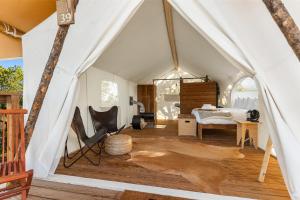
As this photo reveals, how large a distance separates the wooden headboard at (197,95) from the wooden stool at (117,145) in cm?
413

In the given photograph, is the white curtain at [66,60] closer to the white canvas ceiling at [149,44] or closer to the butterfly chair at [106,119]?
the white canvas ceiling at [149,44]

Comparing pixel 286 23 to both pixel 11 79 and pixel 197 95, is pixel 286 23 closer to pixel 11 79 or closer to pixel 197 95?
pixel 11 79

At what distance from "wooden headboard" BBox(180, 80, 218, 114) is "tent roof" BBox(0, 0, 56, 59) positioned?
4.90 metres

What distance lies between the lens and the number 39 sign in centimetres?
189

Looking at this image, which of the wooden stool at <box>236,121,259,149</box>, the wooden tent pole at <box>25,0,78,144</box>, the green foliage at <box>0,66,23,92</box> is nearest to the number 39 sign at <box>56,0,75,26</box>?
the wooden tent pole at <box>25,0,78,144</box>

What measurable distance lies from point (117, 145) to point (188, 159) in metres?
1.26

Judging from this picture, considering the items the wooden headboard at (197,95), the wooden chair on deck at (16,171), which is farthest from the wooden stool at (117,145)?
the wooden headboard at (197,95)

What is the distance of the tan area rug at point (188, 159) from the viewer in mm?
2293

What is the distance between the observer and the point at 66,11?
190cm

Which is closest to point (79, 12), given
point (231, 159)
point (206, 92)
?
point (231, 159)

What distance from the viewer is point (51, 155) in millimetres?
2207

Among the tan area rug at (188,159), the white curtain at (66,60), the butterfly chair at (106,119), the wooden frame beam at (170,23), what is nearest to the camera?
the white curtain at (66,60)

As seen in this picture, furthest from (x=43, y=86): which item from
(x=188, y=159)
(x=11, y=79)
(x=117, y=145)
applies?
(x=188, y=159)

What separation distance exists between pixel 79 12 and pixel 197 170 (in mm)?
2616
